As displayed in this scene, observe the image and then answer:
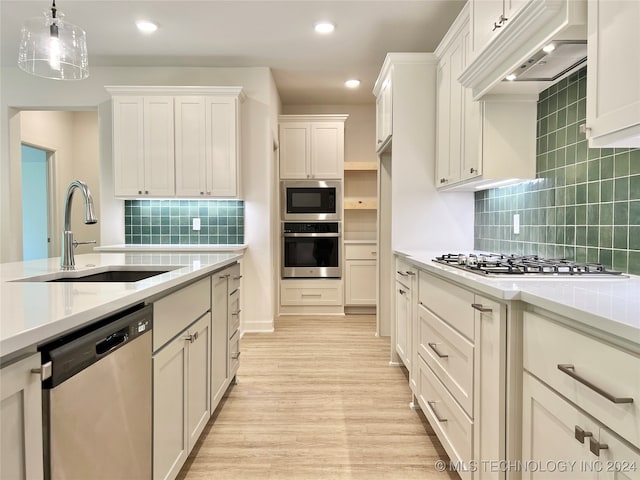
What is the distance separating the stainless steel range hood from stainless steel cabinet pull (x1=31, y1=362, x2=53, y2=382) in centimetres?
182

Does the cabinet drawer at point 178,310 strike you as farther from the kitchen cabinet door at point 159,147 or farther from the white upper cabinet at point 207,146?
the kitchen cabinet door at point 159,147

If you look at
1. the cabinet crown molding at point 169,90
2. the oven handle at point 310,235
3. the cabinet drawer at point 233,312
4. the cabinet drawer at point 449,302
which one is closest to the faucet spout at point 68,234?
the cabinet drawer at point 233,312

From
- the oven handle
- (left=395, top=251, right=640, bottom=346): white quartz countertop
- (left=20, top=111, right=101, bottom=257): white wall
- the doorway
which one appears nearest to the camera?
(left=395, top=251, right=640, bottom=346): white quartz countertop

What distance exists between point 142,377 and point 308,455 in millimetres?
1088

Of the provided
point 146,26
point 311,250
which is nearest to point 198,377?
point 146,26

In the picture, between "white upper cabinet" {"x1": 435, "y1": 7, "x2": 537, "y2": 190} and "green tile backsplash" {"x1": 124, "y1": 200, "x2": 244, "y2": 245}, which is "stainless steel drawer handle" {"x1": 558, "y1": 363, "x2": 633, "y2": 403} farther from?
"green tile backsplash" {"x1": 124, "y1": 200, "x2": 244, "y2": 245}

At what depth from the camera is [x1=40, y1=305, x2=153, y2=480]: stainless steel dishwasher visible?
84 centimetres

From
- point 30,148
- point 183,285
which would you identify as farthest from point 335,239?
point 30,148

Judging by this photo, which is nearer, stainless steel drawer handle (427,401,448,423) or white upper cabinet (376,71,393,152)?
stainless steel drawer handle (427,401,448,423)

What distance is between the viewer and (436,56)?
3.06 metres

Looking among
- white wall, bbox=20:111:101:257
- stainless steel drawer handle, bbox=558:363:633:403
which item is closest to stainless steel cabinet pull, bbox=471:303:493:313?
stainless steel drawer handle, bbox=558:363:633:403

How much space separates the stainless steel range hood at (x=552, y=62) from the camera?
1.52 meters

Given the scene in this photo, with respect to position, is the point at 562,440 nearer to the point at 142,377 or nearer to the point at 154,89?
the point at 142,377

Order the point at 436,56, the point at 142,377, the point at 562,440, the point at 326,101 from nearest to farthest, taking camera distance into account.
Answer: the point at 562,440
the point at 142,377
the point at 436,56
the point at 326,101
